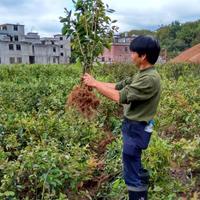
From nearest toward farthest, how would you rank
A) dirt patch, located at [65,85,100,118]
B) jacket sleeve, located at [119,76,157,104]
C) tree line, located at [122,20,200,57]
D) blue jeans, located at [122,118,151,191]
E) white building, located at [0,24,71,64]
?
1. jacket sleeve, located at [119,76,157,104]
2. blue jeans, located at [122,118,151,191]
3. dirt patch, located at [65,85,100,118]
4. white building, located at [0,24,71,64]
5. tree line, located at [122,20,200,57]

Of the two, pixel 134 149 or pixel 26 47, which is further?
pixel 26 47

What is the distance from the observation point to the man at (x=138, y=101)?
10.2 ft

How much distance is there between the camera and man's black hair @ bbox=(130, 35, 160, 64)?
3121 millimetres

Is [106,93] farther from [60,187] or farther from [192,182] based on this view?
[192,182]

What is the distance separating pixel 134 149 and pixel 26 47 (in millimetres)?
43123

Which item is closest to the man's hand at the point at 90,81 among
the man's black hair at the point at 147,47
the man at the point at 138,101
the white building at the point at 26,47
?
the man at the point at 138,101

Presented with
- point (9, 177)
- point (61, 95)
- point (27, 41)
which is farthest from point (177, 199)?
point (27, 41)

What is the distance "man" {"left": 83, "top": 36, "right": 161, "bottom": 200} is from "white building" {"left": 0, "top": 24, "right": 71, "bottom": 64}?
4051cm

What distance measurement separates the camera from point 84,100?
13.6 feet

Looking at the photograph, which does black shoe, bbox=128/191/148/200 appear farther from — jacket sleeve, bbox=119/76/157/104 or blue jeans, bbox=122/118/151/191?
jacket sleeve, bbox=119/76/157/104

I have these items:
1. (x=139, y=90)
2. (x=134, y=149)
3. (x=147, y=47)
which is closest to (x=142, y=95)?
(x=139, y=90)

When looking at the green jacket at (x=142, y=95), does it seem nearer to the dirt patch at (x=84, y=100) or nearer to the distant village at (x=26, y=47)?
the dirt patch at (x=84, y=100)

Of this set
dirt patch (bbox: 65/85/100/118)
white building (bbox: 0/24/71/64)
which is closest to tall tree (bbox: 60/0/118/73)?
dirt patch (bbox: 65/85/100/118)

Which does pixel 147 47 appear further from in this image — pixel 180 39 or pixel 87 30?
pixel 180 39
